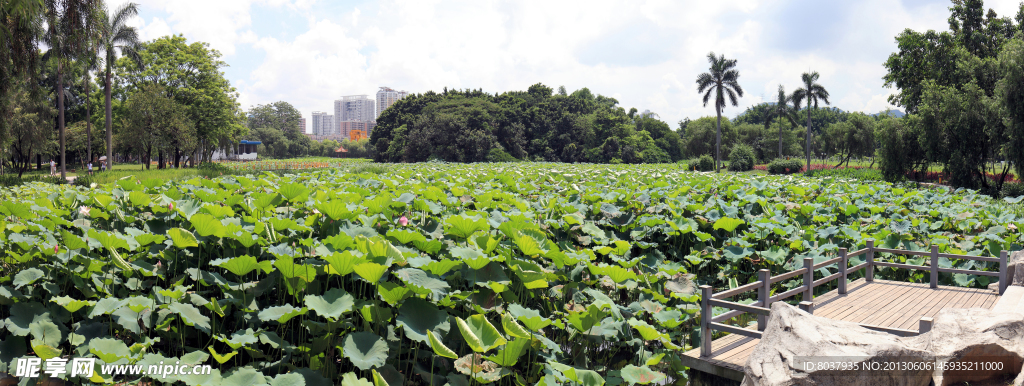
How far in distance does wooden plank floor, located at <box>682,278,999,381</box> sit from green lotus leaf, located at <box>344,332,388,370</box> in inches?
99.2

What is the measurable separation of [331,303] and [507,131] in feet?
149

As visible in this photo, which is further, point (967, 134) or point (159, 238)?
point (967, 134)

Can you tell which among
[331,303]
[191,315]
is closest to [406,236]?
[331,303]

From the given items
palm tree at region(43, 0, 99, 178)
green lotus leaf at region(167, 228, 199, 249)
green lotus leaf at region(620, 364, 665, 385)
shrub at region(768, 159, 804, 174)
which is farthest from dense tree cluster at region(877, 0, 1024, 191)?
palm tree at region(43, 0, 99, 178)

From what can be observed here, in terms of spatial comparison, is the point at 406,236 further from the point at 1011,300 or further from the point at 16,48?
the point at 16,48

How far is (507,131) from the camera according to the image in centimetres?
4772

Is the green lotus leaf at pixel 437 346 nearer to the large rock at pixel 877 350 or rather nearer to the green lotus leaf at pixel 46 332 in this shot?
the large rock at pixel 877 350

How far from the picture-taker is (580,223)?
5.64m

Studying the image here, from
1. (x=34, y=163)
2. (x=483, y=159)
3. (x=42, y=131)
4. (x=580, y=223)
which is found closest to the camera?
(x=580, y=223)

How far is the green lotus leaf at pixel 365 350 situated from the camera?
2541 mm

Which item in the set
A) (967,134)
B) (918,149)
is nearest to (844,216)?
(967,134)

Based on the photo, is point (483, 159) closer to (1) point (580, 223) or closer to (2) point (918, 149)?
(2) point (918, 149)

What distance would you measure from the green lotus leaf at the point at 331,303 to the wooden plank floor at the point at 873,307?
2688 millimetres

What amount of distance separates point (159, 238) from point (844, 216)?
9241 mm
